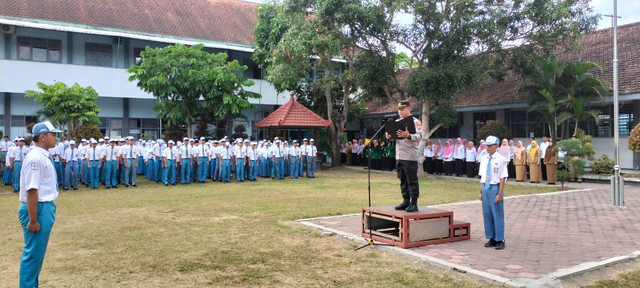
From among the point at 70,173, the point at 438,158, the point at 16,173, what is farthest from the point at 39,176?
the point at 438,158

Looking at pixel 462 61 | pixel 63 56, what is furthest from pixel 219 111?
pixel 462 61

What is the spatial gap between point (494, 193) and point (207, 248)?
4.30 m

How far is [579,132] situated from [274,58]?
1292 cm

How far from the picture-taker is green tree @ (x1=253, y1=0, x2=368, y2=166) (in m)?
19.3

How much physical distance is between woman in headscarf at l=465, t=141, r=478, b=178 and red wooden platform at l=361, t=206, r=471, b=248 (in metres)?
13.1

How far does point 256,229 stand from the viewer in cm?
868

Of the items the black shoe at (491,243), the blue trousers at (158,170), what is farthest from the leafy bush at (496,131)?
the black shoe at (491,243)

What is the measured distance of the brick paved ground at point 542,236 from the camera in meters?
6.23

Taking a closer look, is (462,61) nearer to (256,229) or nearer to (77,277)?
(256,229)

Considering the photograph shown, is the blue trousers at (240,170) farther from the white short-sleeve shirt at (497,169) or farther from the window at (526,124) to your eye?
the window at (526,124)

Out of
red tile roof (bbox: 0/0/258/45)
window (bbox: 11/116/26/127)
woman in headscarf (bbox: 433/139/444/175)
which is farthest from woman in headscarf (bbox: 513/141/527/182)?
window (bbox: 11/116/26/127)

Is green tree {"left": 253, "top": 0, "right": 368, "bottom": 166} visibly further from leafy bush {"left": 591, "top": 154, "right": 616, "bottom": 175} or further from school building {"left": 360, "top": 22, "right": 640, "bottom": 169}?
leafy bush {"left": 591, "top": 154, "right": 616, "bottom": 175}

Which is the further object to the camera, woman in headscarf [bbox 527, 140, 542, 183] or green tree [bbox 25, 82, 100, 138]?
green tree [bbox 25, 82, 100, 138]

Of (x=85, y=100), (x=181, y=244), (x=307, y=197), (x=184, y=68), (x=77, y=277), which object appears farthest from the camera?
(x=184, y=68)
